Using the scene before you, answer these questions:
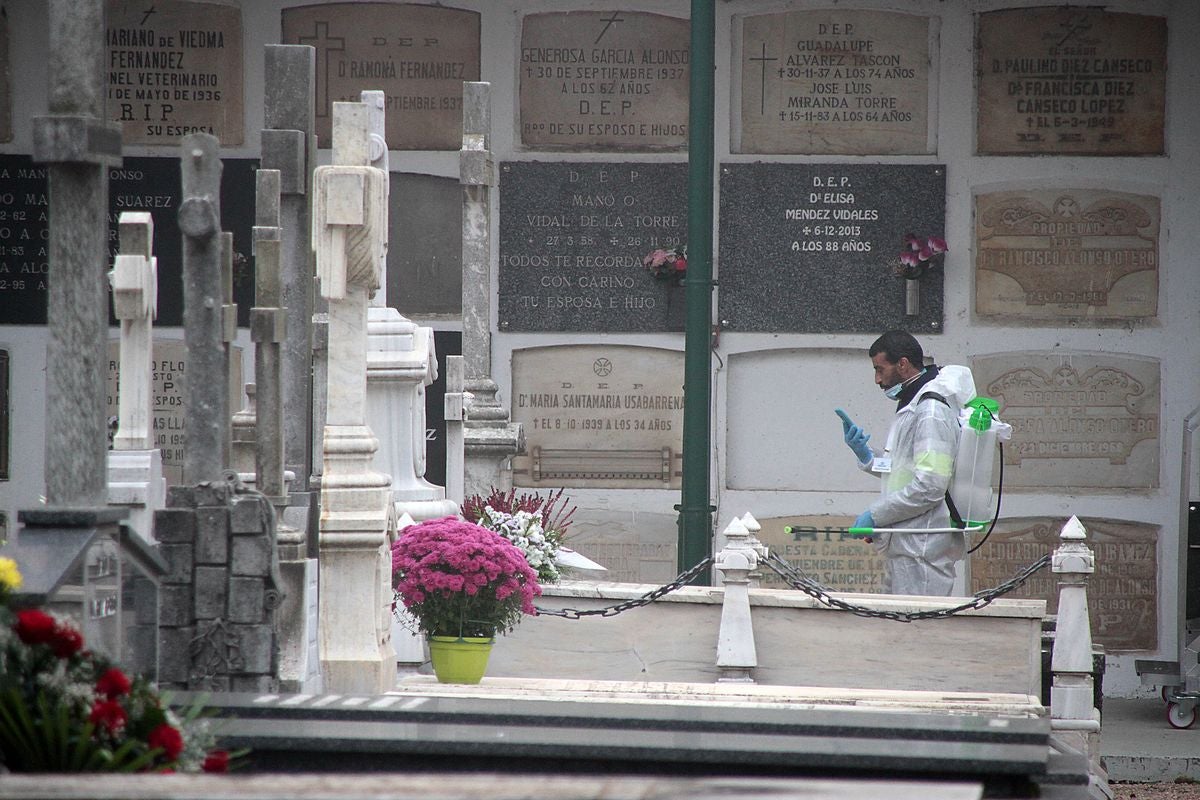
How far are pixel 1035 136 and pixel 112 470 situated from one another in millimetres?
6361

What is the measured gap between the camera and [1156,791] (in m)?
7.91

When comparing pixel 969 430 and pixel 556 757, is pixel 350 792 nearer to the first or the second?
pixel 556 757

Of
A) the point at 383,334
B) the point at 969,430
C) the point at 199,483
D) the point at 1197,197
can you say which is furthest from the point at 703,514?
the point at 1197,197

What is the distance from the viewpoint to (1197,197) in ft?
35.6

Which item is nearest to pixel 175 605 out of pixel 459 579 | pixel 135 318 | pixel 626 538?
pixel 459 579

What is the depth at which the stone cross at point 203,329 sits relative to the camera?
5883mm

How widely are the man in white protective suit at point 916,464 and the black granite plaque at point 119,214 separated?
16.0 ft

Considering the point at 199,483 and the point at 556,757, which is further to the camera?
the point at 199,483

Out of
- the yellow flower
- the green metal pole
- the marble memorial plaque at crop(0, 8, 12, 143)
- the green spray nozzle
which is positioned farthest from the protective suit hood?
the marble memorial plaque at crop(0, 8, 12, 143)

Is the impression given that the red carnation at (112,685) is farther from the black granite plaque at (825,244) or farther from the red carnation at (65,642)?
the black granite plaque at (825,244)

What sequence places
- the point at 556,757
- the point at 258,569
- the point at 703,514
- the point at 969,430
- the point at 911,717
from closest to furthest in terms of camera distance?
1. the point at 556,757
2. the point at 911,717
3. the point at 258,569
4. the point at 969,430
5. the point at 703,514

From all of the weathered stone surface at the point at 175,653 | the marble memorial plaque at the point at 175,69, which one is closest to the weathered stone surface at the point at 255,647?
the weathered stone surface at the point at 175,653

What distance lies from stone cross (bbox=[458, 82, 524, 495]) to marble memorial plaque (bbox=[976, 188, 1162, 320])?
363 cm

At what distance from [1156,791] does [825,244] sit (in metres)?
4.39
